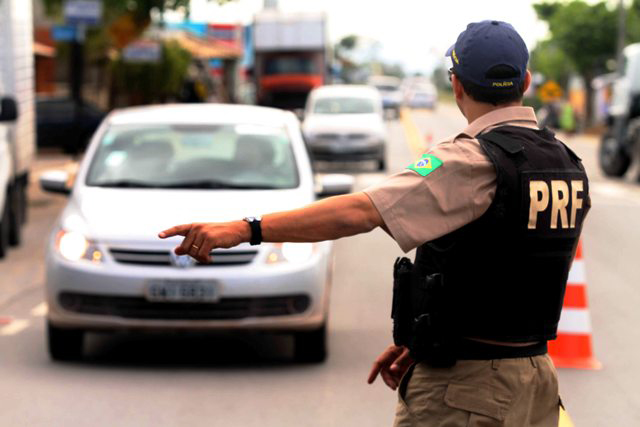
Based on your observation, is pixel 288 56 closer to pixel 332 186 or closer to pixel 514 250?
pixel 332 186

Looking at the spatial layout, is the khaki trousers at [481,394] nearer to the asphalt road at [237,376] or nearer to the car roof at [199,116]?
the asphalt road at [237,376]

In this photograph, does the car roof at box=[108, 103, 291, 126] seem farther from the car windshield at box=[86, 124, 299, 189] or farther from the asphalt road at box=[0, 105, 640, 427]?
the asphalt road at box=[0, 105, 640, 427]

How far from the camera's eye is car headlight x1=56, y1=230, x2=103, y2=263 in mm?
7512

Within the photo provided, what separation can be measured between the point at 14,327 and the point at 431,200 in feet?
21.5

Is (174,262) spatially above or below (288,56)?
above

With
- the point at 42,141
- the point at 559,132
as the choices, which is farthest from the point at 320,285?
the point at 559,132

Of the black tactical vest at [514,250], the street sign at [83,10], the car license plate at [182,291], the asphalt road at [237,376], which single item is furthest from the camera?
the street sign at [83,10]

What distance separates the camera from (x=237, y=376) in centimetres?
748

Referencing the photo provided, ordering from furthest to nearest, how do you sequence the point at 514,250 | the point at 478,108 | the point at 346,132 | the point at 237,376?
1. the point at 346,132
2. the point at 237,376
3. the point at 478,108
4. the point at 514,250

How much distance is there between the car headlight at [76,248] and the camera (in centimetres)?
751

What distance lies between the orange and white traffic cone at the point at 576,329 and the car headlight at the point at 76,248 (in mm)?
2832

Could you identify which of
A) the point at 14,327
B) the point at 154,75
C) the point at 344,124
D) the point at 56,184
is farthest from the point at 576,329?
the point at 154,75

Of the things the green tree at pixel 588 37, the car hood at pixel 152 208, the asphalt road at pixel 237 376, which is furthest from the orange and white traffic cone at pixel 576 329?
the green tree at pixel 588 37

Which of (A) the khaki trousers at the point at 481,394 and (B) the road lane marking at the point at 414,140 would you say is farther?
(B) the road lane marking at the point at 414,140
